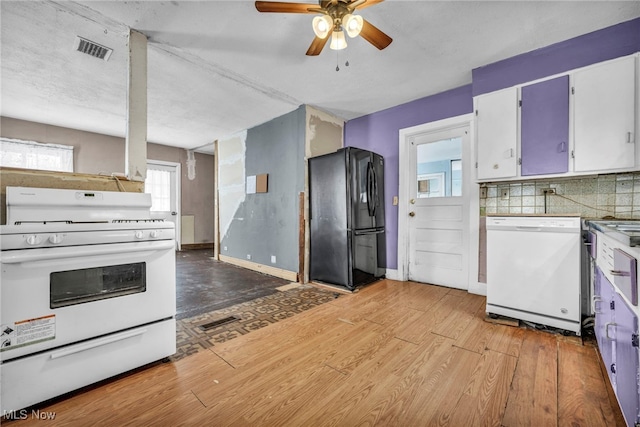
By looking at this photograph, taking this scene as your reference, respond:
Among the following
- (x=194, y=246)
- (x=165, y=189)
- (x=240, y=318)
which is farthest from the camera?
(x=194, y=246)

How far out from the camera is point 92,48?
2424mm

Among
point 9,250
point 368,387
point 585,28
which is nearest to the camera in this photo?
point 9,250

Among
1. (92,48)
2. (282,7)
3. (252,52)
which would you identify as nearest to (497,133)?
(282,7)

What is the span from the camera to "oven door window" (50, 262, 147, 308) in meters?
1.32

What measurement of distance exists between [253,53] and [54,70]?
2.21 metres

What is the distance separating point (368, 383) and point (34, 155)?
6.20 metres

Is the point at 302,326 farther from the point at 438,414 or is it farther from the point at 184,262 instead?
the point at 184,262

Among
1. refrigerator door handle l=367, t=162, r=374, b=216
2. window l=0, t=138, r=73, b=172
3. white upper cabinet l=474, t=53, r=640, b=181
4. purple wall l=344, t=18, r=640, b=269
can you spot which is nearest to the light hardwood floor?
white upper cabinet l=474, t=53, r=640, b=181

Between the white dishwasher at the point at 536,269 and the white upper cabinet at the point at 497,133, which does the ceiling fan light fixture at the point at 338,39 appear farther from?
the white dishwasher at the point at 536,269

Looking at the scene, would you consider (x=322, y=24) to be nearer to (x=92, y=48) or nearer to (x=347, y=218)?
(x=347, y=218)

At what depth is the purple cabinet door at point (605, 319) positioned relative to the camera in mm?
1303

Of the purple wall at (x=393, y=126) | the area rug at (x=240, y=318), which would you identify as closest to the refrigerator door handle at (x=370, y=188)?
the purple wall at (x=393, y=126)

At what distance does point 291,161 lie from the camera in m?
3.80

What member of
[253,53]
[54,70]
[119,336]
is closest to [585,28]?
[253,53]
